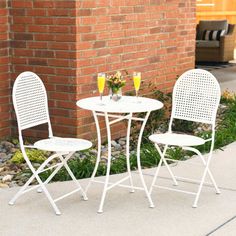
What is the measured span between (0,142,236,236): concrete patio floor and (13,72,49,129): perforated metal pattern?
568mm

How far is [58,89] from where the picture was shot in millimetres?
6160

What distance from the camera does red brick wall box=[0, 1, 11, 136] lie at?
6.23 meters

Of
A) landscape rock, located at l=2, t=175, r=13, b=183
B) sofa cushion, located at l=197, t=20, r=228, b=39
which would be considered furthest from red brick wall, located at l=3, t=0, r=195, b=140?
sofa cushion, located at l=197, t=20, r=228, b=39

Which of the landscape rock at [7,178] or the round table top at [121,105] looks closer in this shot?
the round table top at [121,105]

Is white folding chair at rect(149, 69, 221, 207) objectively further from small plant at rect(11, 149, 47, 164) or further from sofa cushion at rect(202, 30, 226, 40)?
sofa cushion at rect(202, 30, 226, 40)

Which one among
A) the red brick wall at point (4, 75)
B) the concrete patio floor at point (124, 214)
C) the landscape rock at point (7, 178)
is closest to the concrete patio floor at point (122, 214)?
the concrete patio floor at point (124, 214)

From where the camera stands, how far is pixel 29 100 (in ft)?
14.8

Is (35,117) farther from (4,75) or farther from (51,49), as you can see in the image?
(4,75)

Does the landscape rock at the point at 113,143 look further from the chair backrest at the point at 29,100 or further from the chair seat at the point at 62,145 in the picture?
the chair seat at the point at 62,145

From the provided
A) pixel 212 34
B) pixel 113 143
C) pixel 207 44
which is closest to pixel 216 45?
pixel 207 44

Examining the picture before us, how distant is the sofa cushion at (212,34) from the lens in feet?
44.7

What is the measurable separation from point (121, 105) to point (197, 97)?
0.71 metres

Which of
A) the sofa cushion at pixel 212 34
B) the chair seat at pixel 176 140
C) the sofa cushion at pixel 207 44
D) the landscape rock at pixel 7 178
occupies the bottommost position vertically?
the landscape rock at pixel 7 178

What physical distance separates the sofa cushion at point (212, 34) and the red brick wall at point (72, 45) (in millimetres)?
6960
